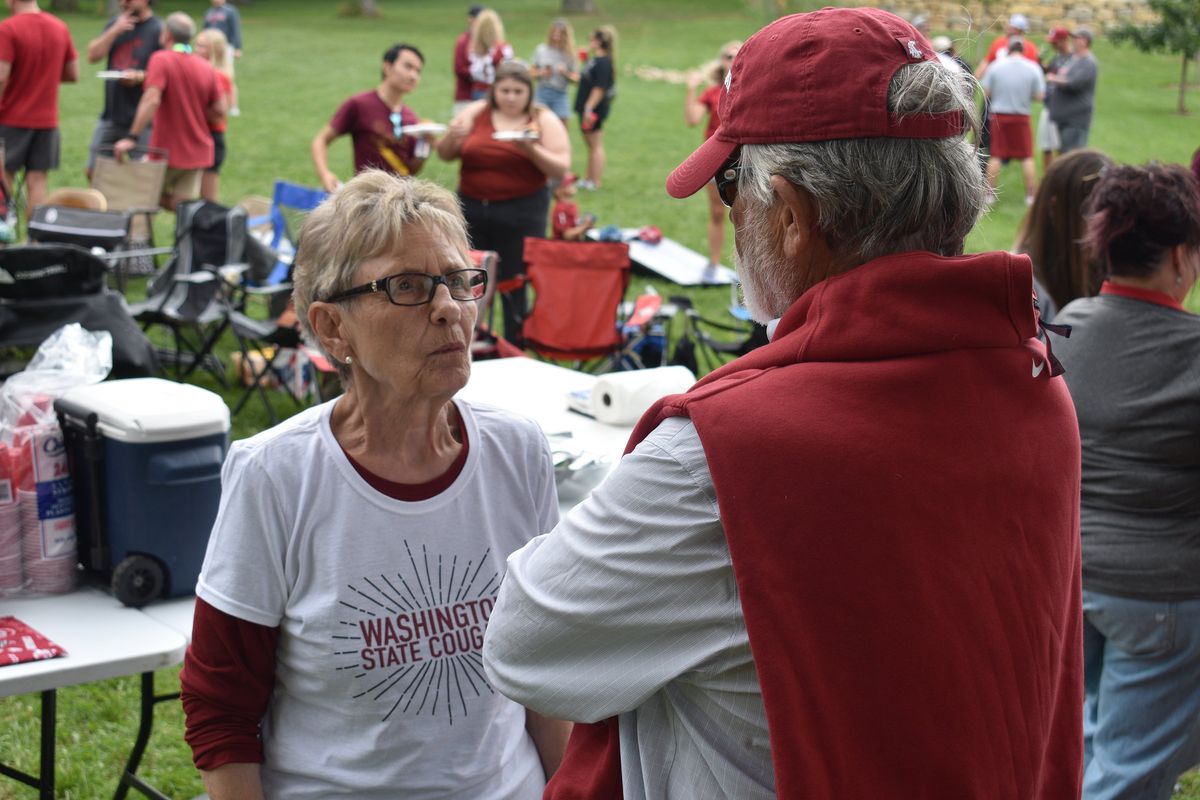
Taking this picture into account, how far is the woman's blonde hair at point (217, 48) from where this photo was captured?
43.3 feet

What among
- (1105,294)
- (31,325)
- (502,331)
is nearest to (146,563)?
(1105,294)

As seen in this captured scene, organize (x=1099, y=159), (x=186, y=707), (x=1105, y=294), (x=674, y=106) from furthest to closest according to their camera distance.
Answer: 1. (x=674, y=106)
2. (x=1099, y=159)
3. (x=1105, y=294)
4. (x=186, y=707)

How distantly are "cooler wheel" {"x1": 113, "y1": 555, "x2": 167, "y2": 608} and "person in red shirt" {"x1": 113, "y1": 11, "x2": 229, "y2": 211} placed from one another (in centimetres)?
763

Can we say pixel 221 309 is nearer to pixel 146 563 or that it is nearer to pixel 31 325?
pixel 31 325

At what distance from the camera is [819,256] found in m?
1.26

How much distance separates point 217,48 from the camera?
13.7 m

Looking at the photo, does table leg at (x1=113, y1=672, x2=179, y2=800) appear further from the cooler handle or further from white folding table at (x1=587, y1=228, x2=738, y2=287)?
white folding table at (x1=587, y1=228, x2=738, y2=287)

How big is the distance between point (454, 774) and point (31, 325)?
4.71 m

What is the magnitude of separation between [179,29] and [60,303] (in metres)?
5.25

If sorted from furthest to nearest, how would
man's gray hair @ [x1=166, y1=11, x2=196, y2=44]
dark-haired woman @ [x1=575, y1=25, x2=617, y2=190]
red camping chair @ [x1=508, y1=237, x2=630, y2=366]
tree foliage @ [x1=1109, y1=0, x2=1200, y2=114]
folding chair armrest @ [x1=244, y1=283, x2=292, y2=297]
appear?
tree foliage @ [x1=1109, y1=0, x2=1200, y2=114], dark-haired woman @ [x1=575, y1=25, x2=617, y2=190], man's gray hair @ [x1=166, y1=11, x2=196, y2=44], red camping chair @ [x1=508, y1=237, x2=630, y2=366], folding chair armrest @ [x1=244, y1=283, x2=292, y2=297]

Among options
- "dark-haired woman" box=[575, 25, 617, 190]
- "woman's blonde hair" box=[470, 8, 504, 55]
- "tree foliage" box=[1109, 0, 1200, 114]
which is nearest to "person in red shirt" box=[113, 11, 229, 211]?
"woman's blonde hair" box=[470, 8, 504, 55]

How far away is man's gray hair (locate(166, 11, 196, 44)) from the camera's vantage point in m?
10.4

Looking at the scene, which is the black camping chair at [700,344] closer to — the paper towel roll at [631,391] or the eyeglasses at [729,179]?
the paper towel roll at [631,391]

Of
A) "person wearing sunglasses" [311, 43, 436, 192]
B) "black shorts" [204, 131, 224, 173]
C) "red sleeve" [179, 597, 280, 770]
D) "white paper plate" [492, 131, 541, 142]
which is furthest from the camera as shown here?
"black shorts" [204, 131, 224, 173]
